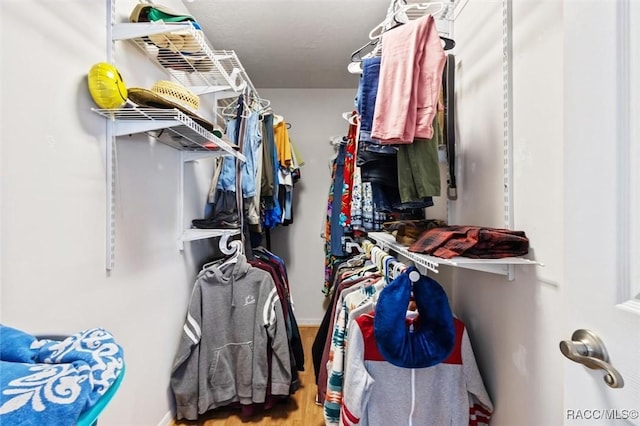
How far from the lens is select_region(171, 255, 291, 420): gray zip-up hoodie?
178 centimetres

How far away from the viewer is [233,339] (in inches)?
73.9

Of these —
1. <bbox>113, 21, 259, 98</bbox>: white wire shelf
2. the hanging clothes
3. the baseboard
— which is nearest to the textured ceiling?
<bbox>113, 21, 259, 98</bbox>: white wire shelf

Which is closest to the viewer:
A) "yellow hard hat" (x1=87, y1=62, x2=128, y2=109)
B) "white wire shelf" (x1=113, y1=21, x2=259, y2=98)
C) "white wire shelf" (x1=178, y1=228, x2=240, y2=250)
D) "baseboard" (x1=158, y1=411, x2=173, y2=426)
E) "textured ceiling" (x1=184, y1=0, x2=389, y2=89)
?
"yellow hard hat" (x1=87, y1=62, x2=128, y2=109)

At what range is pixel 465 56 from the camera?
1.39 meters

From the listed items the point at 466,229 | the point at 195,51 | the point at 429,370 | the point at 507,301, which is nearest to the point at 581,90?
the point at 466,229

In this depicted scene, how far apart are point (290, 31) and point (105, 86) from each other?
1.49 m

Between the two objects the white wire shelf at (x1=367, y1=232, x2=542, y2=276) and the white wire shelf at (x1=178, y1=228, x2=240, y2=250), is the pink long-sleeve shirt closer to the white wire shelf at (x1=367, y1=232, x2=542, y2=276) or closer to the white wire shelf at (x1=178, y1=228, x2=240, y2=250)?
the white wire shelf at (x1=367, y1=232, x2=542, y2=276)

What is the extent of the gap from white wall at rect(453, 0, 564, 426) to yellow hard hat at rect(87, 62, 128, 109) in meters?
1.30

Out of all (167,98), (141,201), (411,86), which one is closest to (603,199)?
(411,86)

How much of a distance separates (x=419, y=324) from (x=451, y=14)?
1.39 m

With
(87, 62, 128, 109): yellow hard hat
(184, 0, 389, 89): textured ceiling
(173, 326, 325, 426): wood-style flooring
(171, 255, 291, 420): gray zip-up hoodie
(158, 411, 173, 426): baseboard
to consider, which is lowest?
(173, 326, 325, 426): wood-style flooring

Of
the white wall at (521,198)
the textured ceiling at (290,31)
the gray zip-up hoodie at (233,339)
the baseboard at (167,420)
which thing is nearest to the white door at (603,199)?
the white wall at (521,198)

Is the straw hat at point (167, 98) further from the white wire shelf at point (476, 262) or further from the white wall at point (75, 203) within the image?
the white wire shelf at point (476, 262)

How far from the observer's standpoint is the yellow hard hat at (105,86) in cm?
105
